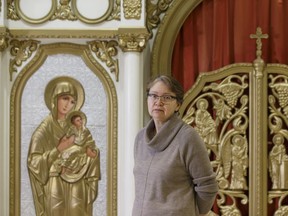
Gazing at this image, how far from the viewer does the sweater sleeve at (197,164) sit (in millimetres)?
2422

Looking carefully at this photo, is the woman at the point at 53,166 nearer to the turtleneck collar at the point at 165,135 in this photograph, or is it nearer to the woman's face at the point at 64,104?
the woman's face at the point at 64,104

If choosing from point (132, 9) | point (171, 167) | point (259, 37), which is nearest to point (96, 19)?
point (132, 9)

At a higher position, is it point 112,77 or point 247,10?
point 247,10

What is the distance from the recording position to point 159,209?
245 cm

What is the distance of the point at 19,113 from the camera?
4129 mm

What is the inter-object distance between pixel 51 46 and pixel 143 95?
2.28ft

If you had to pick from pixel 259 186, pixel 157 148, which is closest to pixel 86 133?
pixel 259 186

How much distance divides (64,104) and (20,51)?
46 cm

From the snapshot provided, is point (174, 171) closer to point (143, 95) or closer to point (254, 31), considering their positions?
point (143, 95)

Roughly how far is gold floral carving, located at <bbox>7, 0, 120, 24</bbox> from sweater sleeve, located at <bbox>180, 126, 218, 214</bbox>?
180 cm

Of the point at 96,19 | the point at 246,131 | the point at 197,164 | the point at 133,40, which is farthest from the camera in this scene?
the point at 246,131

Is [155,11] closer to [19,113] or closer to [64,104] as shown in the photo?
[64,104]

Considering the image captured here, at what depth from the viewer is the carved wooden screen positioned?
4.12m

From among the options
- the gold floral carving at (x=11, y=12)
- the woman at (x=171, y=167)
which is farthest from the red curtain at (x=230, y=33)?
the woman at (x=171, y=167)
